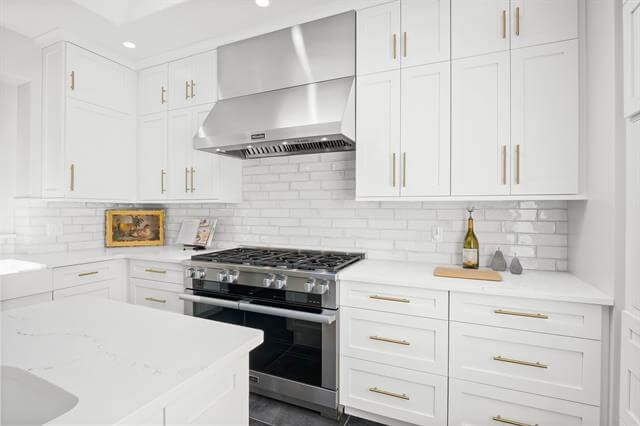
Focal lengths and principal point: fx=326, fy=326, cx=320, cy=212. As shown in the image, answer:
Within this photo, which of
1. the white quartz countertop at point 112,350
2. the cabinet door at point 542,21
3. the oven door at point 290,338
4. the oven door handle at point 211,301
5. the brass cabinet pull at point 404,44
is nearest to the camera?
the white quartz countertop at point 112,350

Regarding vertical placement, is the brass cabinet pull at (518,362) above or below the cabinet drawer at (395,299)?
below

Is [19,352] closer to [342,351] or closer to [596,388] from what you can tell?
[342,351]

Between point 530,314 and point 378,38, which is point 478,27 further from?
point 530,314

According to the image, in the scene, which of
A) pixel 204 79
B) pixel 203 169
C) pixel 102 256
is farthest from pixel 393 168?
pixel 102 256

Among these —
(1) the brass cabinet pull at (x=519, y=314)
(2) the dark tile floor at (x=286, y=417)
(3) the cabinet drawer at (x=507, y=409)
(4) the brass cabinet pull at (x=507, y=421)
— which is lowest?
(2) the dark tile floor at (x=286, y=417)

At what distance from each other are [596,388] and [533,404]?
29cm

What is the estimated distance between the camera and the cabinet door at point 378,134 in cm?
219

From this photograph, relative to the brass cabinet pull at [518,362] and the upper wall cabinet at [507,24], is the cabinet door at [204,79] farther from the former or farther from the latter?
the brass cabinet pull at [518,362]

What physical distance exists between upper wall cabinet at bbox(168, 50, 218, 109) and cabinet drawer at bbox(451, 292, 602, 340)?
2.53 m

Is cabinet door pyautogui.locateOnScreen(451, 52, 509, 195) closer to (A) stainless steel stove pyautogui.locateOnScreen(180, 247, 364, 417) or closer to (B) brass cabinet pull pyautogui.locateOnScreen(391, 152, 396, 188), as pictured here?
(B) brass cabinet pull pyautogui.locateOnScreen(391, 152, 396, 188)

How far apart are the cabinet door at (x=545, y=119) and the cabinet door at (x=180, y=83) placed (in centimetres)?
259

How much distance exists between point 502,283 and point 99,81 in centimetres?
359

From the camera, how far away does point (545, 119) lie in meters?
1.85

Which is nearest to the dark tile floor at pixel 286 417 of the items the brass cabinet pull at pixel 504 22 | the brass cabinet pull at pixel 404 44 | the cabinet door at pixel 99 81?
the brass cabinet pull at pixel 404 44
